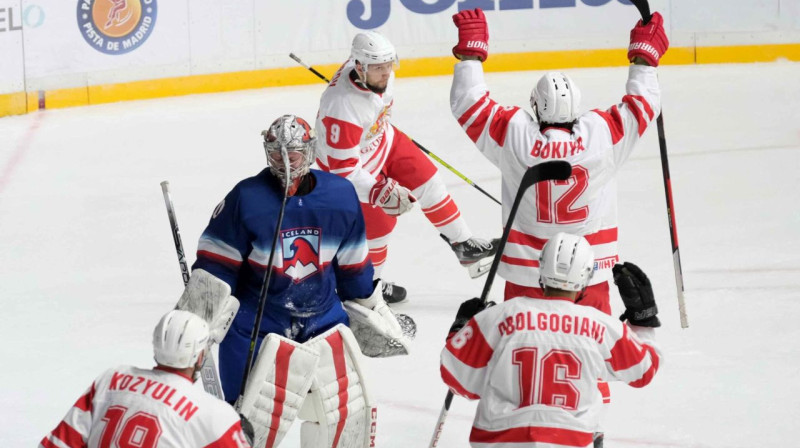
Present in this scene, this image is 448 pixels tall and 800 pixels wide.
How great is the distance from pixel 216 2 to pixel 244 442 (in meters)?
7.28

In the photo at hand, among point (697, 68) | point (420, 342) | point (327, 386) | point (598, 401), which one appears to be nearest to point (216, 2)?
point (697, 68)

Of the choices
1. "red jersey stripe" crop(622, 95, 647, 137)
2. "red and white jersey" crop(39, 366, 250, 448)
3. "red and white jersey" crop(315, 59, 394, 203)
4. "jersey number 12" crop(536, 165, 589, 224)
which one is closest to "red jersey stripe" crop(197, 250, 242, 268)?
"red and white jersey" crop(39, 366, 250, 448)

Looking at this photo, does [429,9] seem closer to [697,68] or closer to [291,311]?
[697,68]

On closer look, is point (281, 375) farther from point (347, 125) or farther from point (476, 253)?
point (476, 253)

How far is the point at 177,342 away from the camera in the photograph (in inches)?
106

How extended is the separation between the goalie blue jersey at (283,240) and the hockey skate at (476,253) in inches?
82.9

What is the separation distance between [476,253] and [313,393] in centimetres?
221

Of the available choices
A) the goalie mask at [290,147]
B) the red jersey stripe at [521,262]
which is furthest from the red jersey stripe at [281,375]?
the red jersey stripe at [521,262]

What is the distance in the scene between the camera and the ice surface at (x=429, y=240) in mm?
4543

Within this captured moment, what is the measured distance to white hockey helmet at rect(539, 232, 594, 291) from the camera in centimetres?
293

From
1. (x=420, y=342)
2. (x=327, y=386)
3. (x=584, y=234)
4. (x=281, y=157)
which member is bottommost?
(x=420, y=342)

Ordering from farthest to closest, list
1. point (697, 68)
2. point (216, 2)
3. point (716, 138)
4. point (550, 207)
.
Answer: point (697, 68) → point (216, 2) → point (716, 138) → point (550, 207)

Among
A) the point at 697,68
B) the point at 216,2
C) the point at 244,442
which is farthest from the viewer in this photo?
the point at 697,68

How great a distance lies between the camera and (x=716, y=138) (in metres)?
8.38
